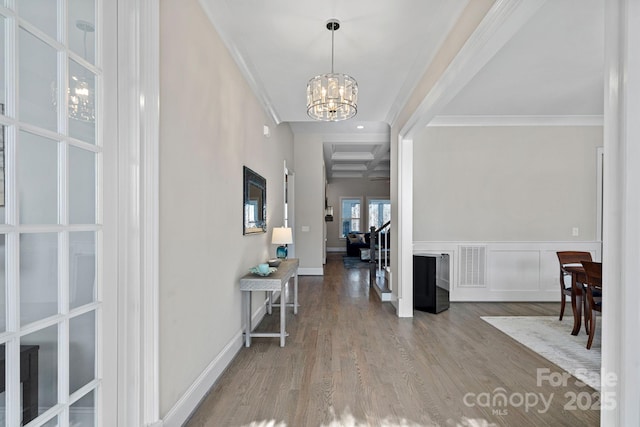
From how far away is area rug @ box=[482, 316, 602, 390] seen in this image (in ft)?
9.30

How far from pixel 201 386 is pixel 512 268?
4775 mm

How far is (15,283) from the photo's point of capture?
3.60 feet

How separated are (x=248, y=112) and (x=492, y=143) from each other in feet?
12.5

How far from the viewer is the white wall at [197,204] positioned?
1915mm

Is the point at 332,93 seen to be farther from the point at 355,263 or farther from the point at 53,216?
the point at 355,263

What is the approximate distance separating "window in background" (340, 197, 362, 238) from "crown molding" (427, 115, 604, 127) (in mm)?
8371

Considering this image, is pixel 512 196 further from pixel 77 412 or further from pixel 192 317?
pixel 77 412

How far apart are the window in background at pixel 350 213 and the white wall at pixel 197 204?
33.3ft

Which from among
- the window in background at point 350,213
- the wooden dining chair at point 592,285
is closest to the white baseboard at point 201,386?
the wooden dining chair at point 592,285

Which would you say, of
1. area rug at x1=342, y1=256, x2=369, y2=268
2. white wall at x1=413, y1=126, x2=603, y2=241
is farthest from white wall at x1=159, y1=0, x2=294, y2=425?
area rug at x1=342, y1=256, x2=369, y2=268

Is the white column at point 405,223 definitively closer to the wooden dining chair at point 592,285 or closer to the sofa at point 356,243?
the wooden dining chair at point 592,285

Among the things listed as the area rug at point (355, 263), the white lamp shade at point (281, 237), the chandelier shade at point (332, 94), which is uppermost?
the chandelier shade at point (332, 94)

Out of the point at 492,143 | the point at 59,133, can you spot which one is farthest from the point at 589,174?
the point at 59,133

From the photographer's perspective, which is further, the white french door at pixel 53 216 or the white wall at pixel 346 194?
the white wall at pixel 346 194
